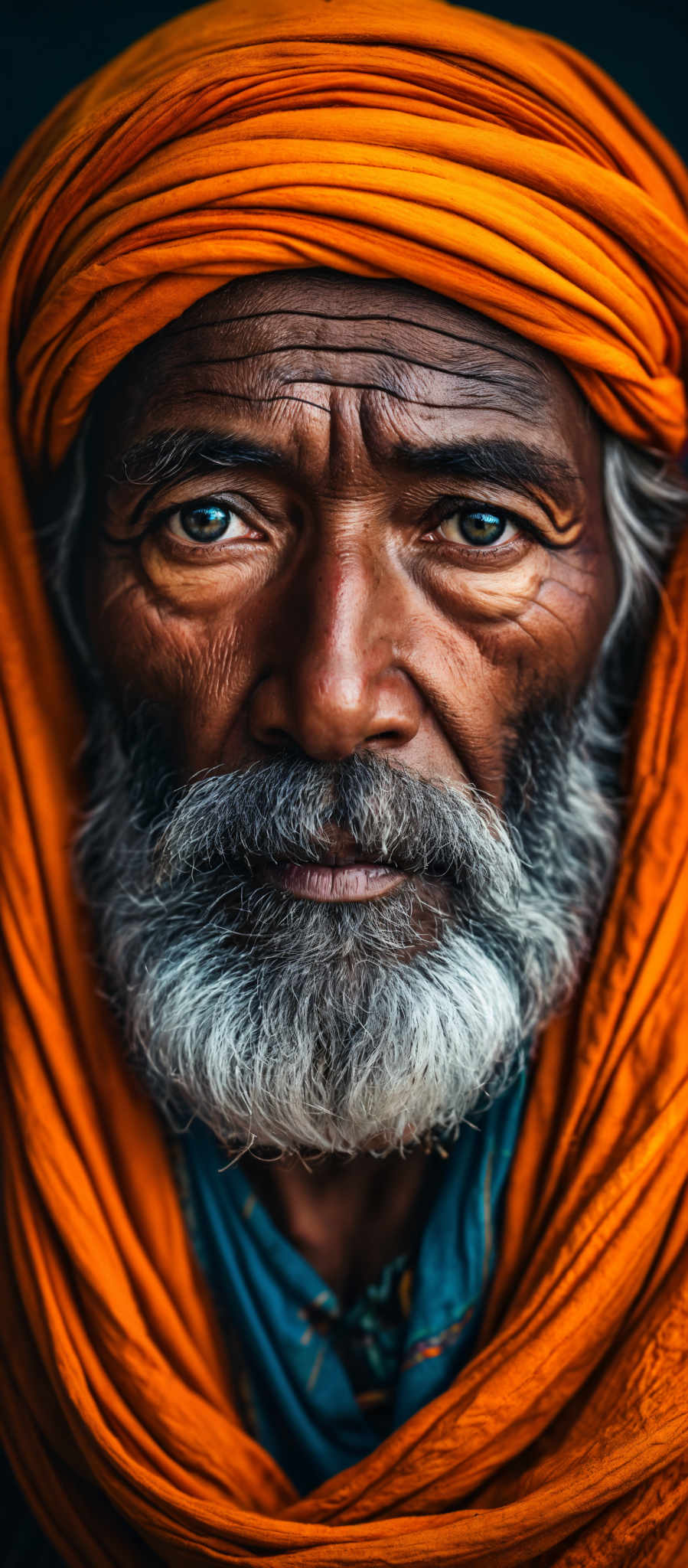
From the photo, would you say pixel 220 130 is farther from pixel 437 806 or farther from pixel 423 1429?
pixel 423 1429

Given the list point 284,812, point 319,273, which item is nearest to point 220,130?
point 319,273

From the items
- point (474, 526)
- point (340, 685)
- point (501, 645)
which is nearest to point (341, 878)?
point (340, 685)

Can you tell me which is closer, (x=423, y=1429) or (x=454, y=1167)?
(x=423, y=1429)

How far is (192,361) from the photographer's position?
1392 millimetres

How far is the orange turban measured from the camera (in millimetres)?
1315

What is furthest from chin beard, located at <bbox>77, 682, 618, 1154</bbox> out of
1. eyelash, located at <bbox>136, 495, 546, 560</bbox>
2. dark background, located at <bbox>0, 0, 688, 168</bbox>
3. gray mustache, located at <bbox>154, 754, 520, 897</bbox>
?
dark background, located at <bbox>0, 0, 688, 168</bbox>

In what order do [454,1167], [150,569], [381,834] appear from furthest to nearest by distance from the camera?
1. [454,1167]
2. [150,569]
3. [381,834]

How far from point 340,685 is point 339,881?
25cm

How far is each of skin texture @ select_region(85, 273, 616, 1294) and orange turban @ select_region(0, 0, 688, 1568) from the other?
0.06 metres

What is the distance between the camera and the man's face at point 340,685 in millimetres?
1347

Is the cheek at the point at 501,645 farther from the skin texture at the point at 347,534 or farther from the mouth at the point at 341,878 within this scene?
the mouth at the point at 341,878

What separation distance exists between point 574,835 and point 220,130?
3.22 ft

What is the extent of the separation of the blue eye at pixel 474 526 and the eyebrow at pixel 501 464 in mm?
40

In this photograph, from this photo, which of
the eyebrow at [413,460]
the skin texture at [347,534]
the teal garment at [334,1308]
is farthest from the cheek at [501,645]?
the teal garment at [334,1308]
